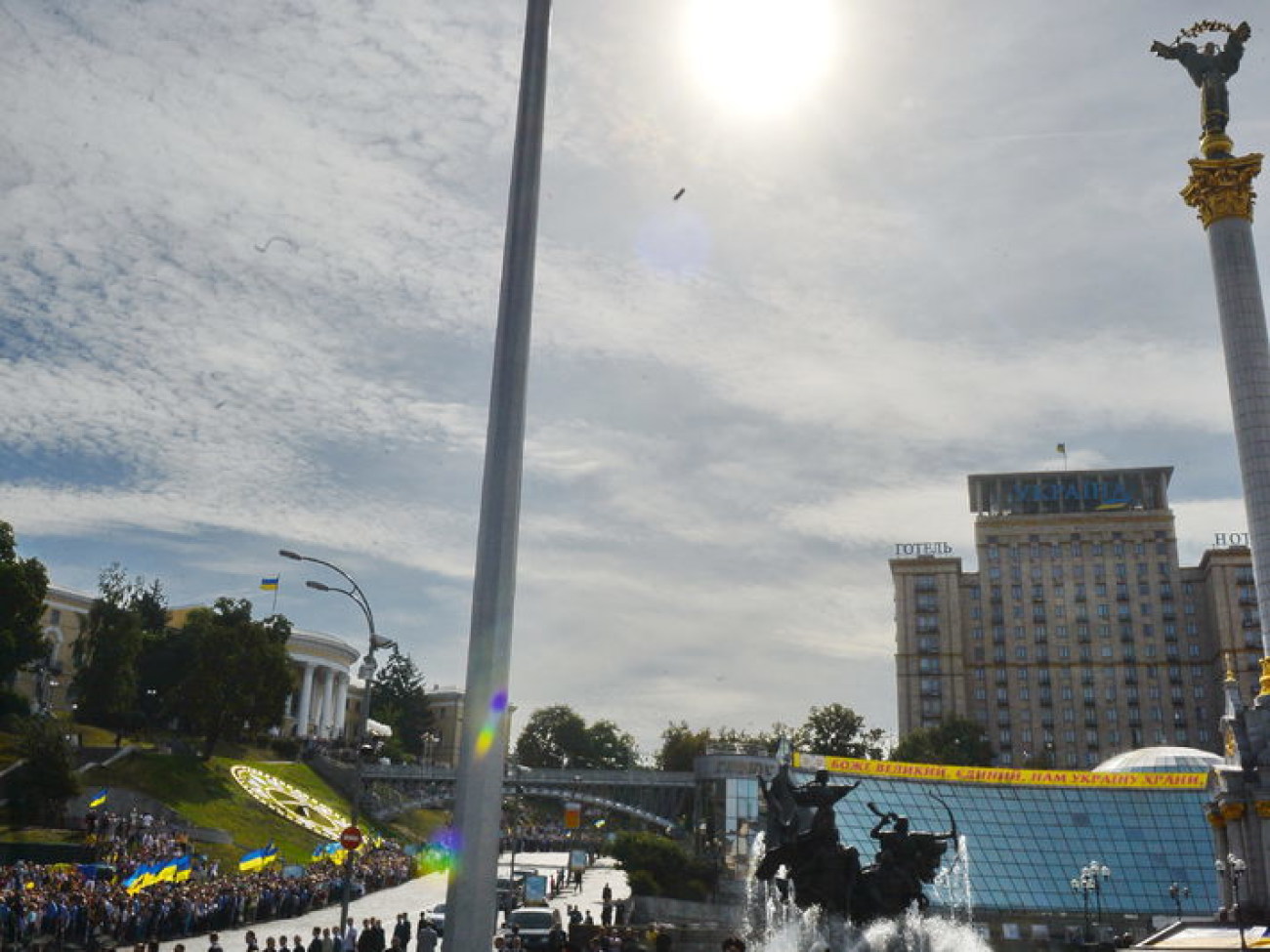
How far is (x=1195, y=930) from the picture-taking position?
38.5m

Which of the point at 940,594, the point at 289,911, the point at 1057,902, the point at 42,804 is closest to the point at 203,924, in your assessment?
the point at 289,911

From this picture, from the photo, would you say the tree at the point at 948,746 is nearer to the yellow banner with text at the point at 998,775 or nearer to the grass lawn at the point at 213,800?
the yellow banner with text at the point at 998,775

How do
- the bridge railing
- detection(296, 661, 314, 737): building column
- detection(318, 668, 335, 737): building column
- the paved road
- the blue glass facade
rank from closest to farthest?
the paved road → the blue glass facade → the bridge railing → detection(296, 661, 314, 737): building column → detection(318, 668, 335, 737): building column

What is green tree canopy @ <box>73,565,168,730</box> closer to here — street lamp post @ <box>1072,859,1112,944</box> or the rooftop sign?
street lamp post @ <box>1072,859,1112,944</box>

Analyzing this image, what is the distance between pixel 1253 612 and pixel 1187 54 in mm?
84351

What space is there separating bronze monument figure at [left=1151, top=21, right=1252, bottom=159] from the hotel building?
81.7 meters

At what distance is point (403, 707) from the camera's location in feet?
447

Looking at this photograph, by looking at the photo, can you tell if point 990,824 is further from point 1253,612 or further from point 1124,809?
point 1253,612

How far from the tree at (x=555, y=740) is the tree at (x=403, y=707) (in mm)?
13834

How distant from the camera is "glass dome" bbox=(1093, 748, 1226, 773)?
77.4 metres

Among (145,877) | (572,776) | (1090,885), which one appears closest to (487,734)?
(145,877)

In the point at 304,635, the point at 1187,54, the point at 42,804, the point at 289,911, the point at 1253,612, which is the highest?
the point at 1187,54

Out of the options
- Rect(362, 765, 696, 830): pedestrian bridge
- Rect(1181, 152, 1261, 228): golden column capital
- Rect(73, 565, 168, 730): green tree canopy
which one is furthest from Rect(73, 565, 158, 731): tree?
Rect(1181, 152, 1261, 228): golden column capital

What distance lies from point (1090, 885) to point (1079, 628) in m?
70.8
